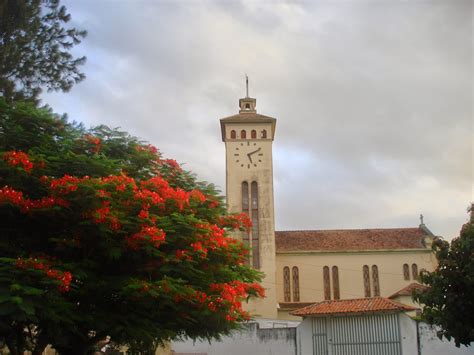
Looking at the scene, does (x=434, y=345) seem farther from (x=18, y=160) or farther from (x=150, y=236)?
(x=18, y=160)

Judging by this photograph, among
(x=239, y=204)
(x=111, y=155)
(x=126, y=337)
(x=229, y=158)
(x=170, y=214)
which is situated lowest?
(x=126, y=337)

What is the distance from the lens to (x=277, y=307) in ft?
135

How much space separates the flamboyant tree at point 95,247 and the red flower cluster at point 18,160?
0.02 metres

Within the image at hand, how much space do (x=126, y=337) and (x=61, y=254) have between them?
2141 mm

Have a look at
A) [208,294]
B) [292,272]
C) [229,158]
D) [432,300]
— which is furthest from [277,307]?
[208,294]

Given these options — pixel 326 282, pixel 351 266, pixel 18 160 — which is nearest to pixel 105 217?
pixel 18 160

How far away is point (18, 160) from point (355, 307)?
18.0 meters

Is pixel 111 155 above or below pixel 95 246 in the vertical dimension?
above

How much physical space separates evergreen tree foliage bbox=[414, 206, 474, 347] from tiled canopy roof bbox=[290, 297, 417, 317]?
9997mm

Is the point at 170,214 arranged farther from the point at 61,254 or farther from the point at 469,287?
the point at 469,287

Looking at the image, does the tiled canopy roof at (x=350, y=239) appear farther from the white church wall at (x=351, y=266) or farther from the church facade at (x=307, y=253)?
the white church wall at (x=351, y=266)

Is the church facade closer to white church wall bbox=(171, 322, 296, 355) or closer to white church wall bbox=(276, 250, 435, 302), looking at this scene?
white church wall bbox=(276, 250, 435, 302)

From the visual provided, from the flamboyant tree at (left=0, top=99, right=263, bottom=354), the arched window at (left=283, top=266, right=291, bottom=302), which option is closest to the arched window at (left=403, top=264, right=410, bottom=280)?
the arched window at (left=283, top=266, right=291, bottom=302)

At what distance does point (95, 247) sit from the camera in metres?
11.6
